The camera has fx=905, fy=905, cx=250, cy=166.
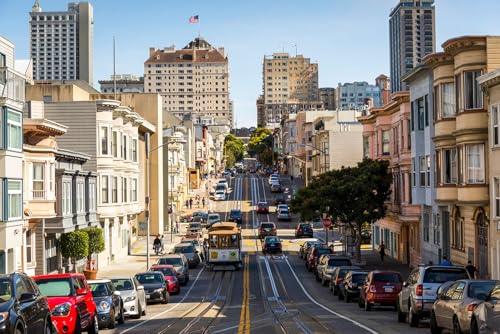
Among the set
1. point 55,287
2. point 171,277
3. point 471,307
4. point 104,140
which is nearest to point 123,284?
point 55,287

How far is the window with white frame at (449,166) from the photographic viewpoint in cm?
4441

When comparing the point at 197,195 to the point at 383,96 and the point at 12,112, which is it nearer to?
the point at 383,96

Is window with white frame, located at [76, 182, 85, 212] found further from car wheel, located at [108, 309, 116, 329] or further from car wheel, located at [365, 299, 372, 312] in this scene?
car wheel, located at [108, 309, 116, 329]

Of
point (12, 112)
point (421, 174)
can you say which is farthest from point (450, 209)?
point (12, 112)

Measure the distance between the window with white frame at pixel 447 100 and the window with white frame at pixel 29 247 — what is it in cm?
2114

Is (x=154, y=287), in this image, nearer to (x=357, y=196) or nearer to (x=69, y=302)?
(x=69, y=302)

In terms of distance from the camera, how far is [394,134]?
2491 inches

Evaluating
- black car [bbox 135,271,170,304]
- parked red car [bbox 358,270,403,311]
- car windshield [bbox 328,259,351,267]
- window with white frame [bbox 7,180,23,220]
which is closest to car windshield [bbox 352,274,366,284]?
parked red car [bbox 358,270,403,311]

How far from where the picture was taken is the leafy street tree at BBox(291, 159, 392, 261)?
60.7 metres

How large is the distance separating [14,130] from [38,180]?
7.04 m

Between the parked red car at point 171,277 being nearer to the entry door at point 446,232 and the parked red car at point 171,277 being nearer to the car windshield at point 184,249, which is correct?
the entry door at point 446,232

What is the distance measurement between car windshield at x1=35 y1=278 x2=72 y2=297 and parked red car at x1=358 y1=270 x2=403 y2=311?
1312cm

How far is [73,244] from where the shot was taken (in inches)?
1897

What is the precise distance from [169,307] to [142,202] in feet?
142
